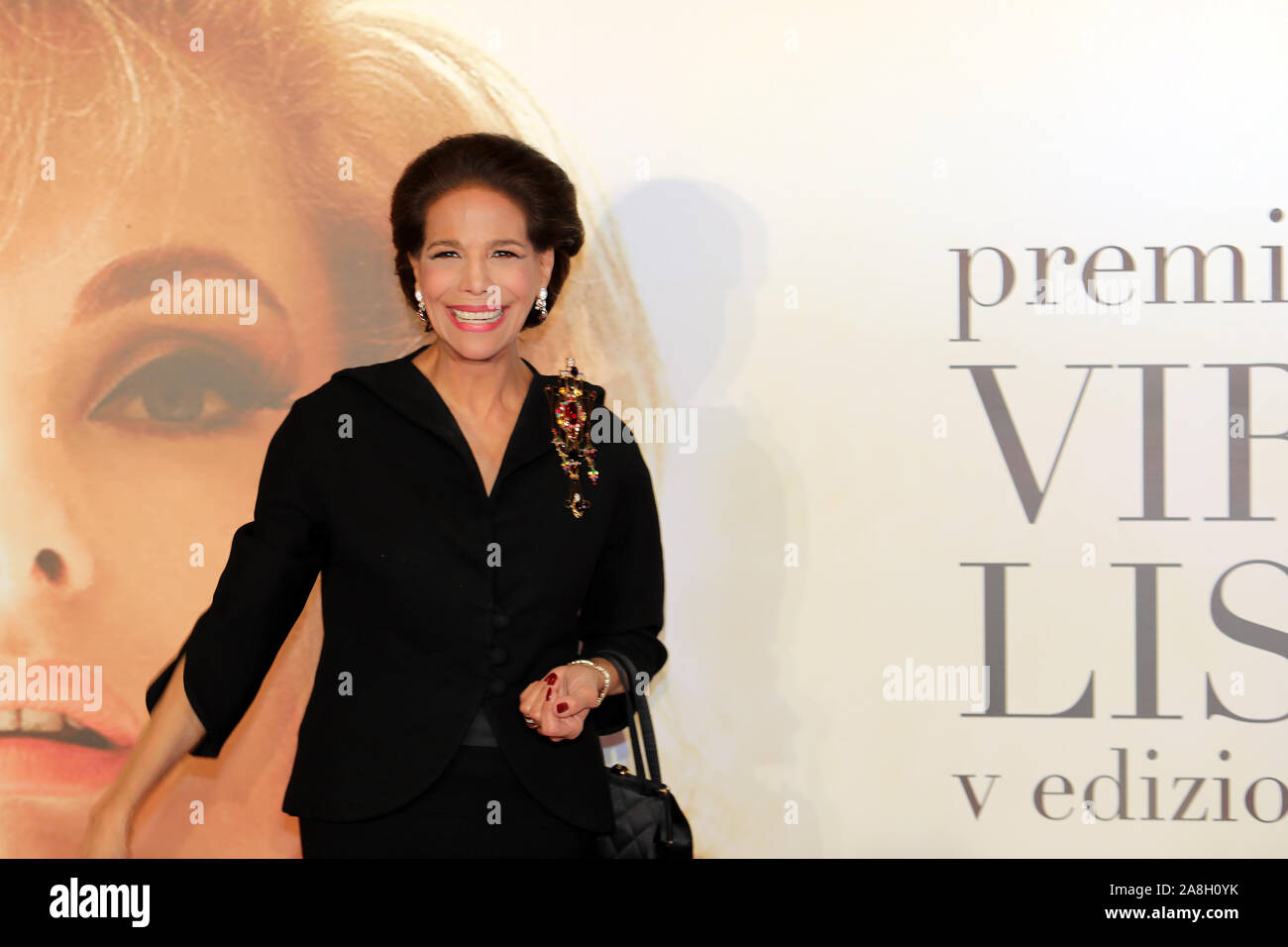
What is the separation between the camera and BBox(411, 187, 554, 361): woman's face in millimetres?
2137

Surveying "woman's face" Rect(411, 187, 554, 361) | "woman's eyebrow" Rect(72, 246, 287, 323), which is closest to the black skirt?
"woman's face" Rect(411, 187, 554, 361)

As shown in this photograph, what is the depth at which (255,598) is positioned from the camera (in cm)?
200

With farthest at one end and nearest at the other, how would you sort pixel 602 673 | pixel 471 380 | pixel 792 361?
pixel 792 361, pixel 471 380, pixel 602 673

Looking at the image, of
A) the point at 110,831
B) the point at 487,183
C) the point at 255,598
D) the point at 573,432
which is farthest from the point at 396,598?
the point at 487,183

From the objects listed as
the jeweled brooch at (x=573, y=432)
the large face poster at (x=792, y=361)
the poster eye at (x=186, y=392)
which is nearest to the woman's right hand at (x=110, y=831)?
the jeweled brooch at (x=573, y=432)

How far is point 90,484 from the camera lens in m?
2.97

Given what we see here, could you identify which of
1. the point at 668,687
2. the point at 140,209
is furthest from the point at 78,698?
the point at 668,687

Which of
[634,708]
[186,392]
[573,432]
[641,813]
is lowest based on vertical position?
[641,813]

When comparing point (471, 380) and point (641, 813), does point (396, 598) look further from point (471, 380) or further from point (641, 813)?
point (641, 813)

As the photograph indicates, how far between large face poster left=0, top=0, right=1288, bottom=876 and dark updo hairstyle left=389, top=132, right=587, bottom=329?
69 centimetres

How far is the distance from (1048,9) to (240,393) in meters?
2.10

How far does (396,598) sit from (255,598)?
225 millimetres

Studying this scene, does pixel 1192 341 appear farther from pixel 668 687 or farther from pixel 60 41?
pixel 60 41

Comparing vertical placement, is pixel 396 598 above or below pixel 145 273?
below
